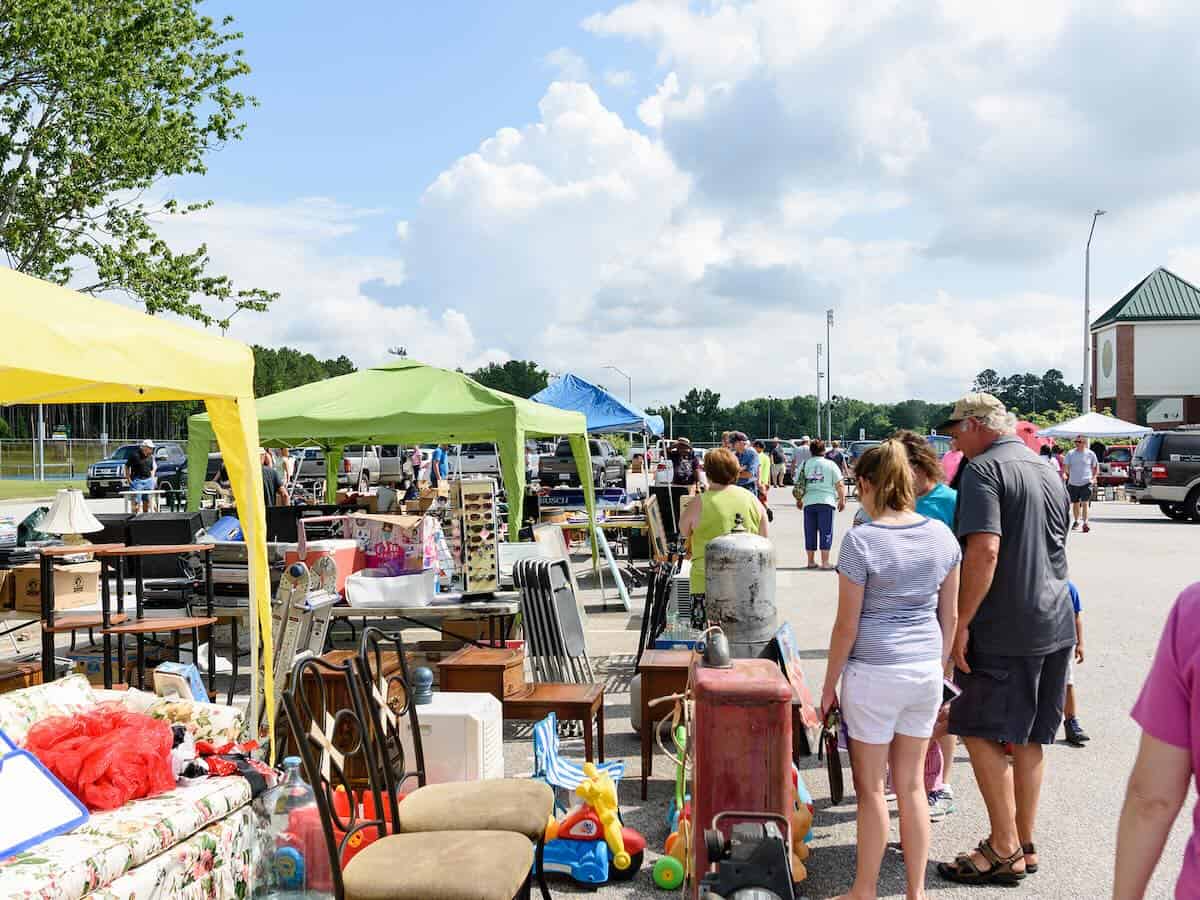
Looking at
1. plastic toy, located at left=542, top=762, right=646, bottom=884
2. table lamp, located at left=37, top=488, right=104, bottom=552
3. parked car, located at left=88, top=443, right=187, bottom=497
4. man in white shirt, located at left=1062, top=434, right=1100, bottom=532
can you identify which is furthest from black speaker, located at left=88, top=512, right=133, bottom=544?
parked car, located at left=88, top=443, right=187, bottom=497

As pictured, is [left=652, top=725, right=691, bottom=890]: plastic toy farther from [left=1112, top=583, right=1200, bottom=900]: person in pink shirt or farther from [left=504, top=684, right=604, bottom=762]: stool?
[left=1112, top=583, right=1200, bottom=900]: person in pink shirt

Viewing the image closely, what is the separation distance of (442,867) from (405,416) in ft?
25.4

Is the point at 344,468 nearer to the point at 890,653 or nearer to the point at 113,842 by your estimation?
the point at 113,842

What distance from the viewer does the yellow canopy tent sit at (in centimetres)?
343

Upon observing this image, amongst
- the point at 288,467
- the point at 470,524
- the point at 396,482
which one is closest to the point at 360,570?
the point at 470,524

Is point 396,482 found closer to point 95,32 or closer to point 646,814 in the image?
point 95,32

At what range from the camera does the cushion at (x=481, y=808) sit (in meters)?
3.66

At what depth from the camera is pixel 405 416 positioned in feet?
34.8

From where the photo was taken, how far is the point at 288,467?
66.9 feet

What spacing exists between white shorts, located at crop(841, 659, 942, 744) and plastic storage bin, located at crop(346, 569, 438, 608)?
14.8 ft

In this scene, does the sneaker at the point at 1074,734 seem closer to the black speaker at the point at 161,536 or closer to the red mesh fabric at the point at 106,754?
the red mesh fabric at the point at 106,754

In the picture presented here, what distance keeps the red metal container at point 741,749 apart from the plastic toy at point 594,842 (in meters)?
0.63

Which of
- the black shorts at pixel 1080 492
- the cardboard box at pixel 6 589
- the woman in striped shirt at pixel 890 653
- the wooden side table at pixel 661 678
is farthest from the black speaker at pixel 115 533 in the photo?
the black shorts at pixel 1080 492

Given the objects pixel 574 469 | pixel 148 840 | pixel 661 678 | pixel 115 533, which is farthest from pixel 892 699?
pixel 574 469
